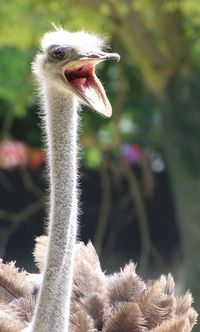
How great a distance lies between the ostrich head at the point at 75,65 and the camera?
4.55m

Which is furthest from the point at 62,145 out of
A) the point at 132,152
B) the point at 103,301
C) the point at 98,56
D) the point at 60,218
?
the point at 132,152

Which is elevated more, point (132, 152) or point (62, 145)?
point (132, 152)

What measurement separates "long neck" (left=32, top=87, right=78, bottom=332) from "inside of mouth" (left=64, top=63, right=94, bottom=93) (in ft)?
0.37

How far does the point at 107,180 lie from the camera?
51.1ft

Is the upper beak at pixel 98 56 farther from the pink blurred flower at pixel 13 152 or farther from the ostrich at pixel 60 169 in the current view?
the pink blurred flower at pixel 13 152

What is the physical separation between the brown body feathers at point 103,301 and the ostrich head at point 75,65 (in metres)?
1.11

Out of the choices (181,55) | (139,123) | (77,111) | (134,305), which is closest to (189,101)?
(181,55)

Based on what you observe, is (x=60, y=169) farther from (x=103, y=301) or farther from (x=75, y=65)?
(x=103, y=301)

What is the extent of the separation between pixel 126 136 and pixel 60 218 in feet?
37.1

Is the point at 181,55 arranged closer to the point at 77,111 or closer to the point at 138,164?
the point at 138,164

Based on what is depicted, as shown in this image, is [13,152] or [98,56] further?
[13,152]

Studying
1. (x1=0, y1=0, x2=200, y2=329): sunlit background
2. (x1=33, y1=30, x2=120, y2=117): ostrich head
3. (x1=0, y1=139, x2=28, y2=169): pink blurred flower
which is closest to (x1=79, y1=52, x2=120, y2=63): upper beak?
(x1=33, y1=30, x2=120, y2=117): ostrich head

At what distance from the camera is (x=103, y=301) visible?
5.95 metres

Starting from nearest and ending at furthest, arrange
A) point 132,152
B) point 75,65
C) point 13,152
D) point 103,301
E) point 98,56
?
1. point 98,56
2. point 75,65
3. point 103,301
4. point 13,152
5. point 132,152
